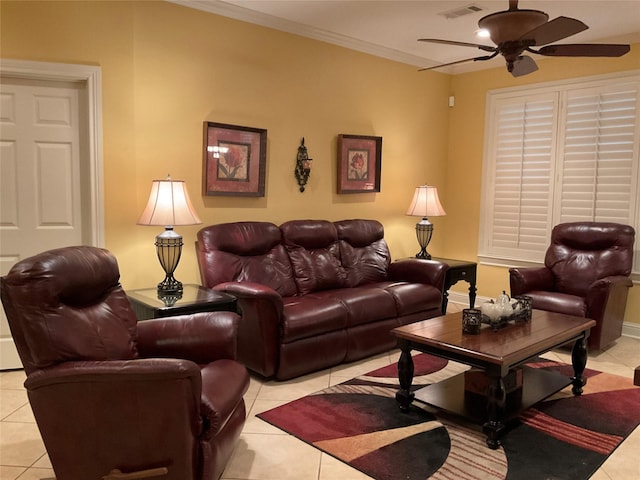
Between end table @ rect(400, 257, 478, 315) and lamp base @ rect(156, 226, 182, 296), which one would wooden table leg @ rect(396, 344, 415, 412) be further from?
end table @ rect(400, 257, 478, 315)

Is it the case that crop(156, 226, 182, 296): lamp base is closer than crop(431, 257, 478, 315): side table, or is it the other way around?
crop(156, 226, 182, 296): lamp base

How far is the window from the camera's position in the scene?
4.66 metres

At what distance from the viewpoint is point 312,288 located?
13.8 ft

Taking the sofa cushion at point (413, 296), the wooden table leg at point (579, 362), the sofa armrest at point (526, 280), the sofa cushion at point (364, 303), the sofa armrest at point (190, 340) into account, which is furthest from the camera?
the sofa armrest at point (526, 280)

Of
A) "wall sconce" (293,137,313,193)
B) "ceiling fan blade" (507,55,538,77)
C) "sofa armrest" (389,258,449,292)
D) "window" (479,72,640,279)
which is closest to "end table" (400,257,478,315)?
"sofa armrest" (389,258,449,292)

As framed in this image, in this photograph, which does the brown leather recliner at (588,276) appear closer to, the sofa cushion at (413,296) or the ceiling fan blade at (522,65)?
the sofa cushion at (413,296)

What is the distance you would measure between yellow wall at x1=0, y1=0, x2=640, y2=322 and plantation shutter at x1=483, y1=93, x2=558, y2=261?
0.23m

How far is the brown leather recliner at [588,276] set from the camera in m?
3.97

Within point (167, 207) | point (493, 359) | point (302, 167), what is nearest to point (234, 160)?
point (302, 167)

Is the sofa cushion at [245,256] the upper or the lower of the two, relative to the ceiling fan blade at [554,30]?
lower

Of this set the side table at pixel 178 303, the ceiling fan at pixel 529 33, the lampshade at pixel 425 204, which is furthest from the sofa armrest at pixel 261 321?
the lampshade at pixel 425 204

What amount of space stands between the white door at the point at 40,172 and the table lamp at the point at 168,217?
0.49 metres

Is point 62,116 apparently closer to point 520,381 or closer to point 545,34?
point 545,34

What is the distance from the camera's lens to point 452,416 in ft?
9.57
